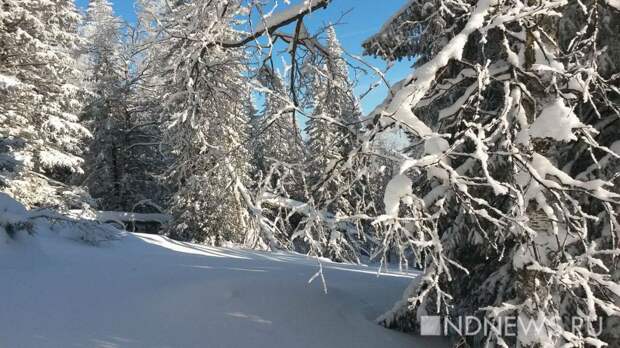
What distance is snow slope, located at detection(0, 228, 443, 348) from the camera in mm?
4094

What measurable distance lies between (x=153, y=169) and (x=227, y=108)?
2356cm

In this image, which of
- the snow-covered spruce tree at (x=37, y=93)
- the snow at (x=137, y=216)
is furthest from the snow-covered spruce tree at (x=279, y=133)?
the snow at (x=137, y=216)

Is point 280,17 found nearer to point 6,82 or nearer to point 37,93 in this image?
point 6,82

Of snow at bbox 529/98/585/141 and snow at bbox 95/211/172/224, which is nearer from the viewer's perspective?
snow at bbox 529/98/585/141

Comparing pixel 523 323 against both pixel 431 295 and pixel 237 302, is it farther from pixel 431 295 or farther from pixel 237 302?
pixel 237 302

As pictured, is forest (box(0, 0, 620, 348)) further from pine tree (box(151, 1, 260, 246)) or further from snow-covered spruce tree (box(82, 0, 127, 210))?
snow-covered spruce tree (box(82, 0, 127, 210))

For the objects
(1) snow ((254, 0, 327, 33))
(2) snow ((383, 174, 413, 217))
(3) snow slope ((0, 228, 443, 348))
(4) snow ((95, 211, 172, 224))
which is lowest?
(3) snow slope ((0, 228, 443, 348))

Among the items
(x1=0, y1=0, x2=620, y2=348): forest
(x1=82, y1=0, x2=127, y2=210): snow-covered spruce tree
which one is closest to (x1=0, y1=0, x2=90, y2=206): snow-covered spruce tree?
(x1=82, y1=0, x2=127, y2=210): snow-covered spruce tree

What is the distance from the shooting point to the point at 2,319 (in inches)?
167

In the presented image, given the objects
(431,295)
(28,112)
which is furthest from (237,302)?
(28,112)

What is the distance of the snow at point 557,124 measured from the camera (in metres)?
2.36

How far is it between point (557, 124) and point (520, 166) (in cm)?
30

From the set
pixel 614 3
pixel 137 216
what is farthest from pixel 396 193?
pixel 137 216

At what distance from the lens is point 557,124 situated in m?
2.40
